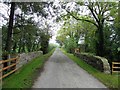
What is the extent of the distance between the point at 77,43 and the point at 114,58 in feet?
74.1

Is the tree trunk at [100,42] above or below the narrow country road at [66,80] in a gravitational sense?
above

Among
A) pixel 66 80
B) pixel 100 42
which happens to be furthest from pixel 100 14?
pixel 66 80

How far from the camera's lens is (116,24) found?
1981 cm

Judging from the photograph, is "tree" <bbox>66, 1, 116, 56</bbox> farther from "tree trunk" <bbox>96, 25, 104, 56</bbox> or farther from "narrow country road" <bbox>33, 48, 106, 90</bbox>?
"narrow country road" <bbox>33, 48, 106, 90</bbox>

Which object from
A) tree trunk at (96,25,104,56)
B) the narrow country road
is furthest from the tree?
the narrow country road

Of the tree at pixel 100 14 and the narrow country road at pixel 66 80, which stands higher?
the tree at pixel 100 14

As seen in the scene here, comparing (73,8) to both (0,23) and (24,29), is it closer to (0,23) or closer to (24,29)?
(24,29)

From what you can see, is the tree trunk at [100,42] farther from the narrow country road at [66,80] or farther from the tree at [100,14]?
the narrow country road at [66,80]

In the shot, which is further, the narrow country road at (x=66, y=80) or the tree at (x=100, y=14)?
the tree at (x=100, y=14)

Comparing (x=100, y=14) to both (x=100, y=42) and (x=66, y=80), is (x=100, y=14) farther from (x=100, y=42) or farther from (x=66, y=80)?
(x=66, y=80)

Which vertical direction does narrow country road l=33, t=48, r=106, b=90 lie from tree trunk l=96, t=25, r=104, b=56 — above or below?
below

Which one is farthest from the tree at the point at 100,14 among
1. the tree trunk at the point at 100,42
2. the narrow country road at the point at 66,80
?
the narrow country road at the point at 66,80

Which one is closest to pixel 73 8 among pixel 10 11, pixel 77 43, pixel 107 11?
pixel 107 11

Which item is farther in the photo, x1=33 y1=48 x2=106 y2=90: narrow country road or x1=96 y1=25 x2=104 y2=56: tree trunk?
x1=96 y1=25 x2=104 y2=56: tree trunk
